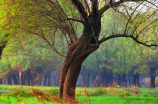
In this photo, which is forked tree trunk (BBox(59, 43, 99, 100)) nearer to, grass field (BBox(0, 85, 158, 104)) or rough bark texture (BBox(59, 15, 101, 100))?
rough bark texture (BBox(59, 15, 101, 100))

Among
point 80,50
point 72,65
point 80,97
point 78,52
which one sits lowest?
point 80,97

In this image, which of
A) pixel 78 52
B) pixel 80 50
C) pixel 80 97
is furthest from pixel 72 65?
pixel 80 97

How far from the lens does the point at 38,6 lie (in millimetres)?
13047

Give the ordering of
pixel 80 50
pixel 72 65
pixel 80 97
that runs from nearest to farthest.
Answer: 1. pixel 80 50
2. pixel 72 65
3. pixel 80 97

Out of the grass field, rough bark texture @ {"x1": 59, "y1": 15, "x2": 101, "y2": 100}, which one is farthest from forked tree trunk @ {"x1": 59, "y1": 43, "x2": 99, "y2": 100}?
the grass field

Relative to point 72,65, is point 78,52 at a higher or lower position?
higher

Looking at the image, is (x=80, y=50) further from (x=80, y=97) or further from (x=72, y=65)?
(x=80, y=97)

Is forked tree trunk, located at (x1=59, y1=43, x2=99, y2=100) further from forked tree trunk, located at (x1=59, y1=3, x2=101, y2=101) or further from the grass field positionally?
the grass field

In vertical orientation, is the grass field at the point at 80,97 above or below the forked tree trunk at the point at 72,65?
below

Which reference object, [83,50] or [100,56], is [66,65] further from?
[100,56]

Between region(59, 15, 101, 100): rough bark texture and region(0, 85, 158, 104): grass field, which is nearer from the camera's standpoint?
region(0, 85, 158, 104): grass field

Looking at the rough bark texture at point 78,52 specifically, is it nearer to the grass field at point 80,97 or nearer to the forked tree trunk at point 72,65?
the forked tree trunk at point 72,65

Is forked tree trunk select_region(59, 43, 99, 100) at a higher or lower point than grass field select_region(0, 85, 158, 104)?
higher

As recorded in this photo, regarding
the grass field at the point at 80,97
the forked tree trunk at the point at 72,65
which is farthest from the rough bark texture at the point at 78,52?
the grass field at the point at 80,97
